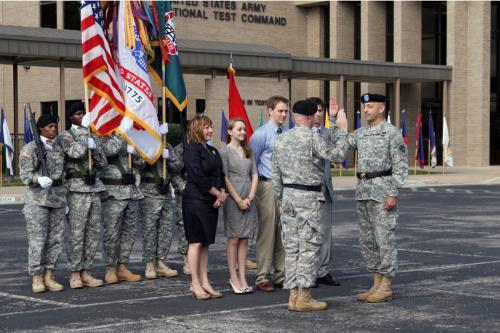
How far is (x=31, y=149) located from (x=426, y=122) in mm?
42357

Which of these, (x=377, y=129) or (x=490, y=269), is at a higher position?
(x=377, y=129)

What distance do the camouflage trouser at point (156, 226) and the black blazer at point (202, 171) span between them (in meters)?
1.30

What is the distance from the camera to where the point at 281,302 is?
10117mm

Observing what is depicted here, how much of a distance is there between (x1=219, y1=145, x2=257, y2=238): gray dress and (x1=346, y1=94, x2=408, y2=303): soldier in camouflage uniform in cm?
129

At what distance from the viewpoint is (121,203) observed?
1150 centimetres

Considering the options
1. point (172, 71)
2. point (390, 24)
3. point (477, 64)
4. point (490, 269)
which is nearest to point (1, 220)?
point (172, 71)

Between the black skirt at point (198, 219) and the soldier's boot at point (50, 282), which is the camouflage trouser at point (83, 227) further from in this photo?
the black skirt at point (198, 219)

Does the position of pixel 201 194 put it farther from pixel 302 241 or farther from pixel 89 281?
pixel 89 281

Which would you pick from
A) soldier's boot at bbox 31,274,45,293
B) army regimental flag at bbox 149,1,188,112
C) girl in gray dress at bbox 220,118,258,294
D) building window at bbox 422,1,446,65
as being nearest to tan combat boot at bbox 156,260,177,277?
girl in gray dress at bbox 220,118,258,294

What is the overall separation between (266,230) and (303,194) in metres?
1.53

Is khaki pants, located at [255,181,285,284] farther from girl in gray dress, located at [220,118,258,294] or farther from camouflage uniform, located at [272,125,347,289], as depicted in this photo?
camouflage uniform, located at [272,125,347,289]

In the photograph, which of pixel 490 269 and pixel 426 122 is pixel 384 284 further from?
pixel 426 122

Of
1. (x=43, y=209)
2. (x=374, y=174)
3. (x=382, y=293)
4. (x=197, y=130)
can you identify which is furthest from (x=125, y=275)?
(x=374, y=174)

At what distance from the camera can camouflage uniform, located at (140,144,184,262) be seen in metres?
11.8
